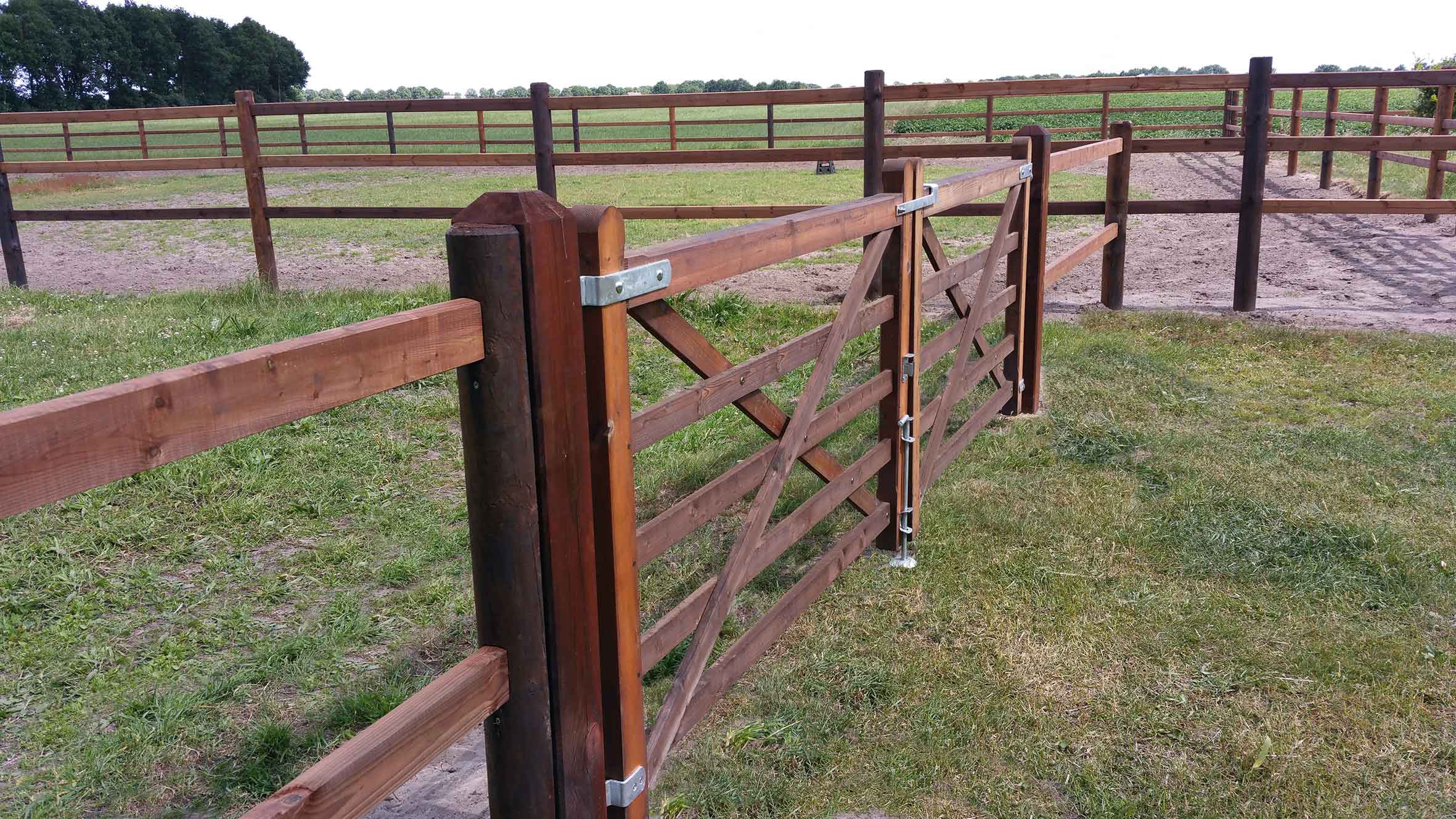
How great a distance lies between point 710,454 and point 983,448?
4.63ft

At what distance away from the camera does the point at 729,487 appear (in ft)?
10.5

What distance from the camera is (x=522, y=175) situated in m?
24.3

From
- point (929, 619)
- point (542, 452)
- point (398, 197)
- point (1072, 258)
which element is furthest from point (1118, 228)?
point (398, 197)

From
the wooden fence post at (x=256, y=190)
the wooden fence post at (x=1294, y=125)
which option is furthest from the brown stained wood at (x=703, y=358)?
the wooden fence post at (x=1294, y=125)

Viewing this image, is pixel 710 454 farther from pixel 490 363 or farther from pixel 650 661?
pixel 490 363

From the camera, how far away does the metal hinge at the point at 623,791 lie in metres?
2.42

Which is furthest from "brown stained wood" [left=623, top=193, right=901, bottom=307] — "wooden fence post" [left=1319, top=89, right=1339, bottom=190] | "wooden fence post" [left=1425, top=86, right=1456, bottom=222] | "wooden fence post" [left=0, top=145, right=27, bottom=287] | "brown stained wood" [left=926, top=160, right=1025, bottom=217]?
"wooden fence post" [left=1319, top=89, right=1339, bottom=190]

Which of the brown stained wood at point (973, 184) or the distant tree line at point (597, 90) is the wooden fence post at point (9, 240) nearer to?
the brown stained wood at point (973, 184)

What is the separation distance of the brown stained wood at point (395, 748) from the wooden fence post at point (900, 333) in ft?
8.29

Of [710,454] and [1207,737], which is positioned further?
[710,454]

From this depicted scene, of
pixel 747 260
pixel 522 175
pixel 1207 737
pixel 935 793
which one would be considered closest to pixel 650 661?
pixel 935 793

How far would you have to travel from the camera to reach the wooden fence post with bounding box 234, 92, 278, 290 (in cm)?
995

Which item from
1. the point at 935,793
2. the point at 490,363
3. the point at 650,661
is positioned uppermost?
the point at 490,363

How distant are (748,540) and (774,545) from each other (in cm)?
38
